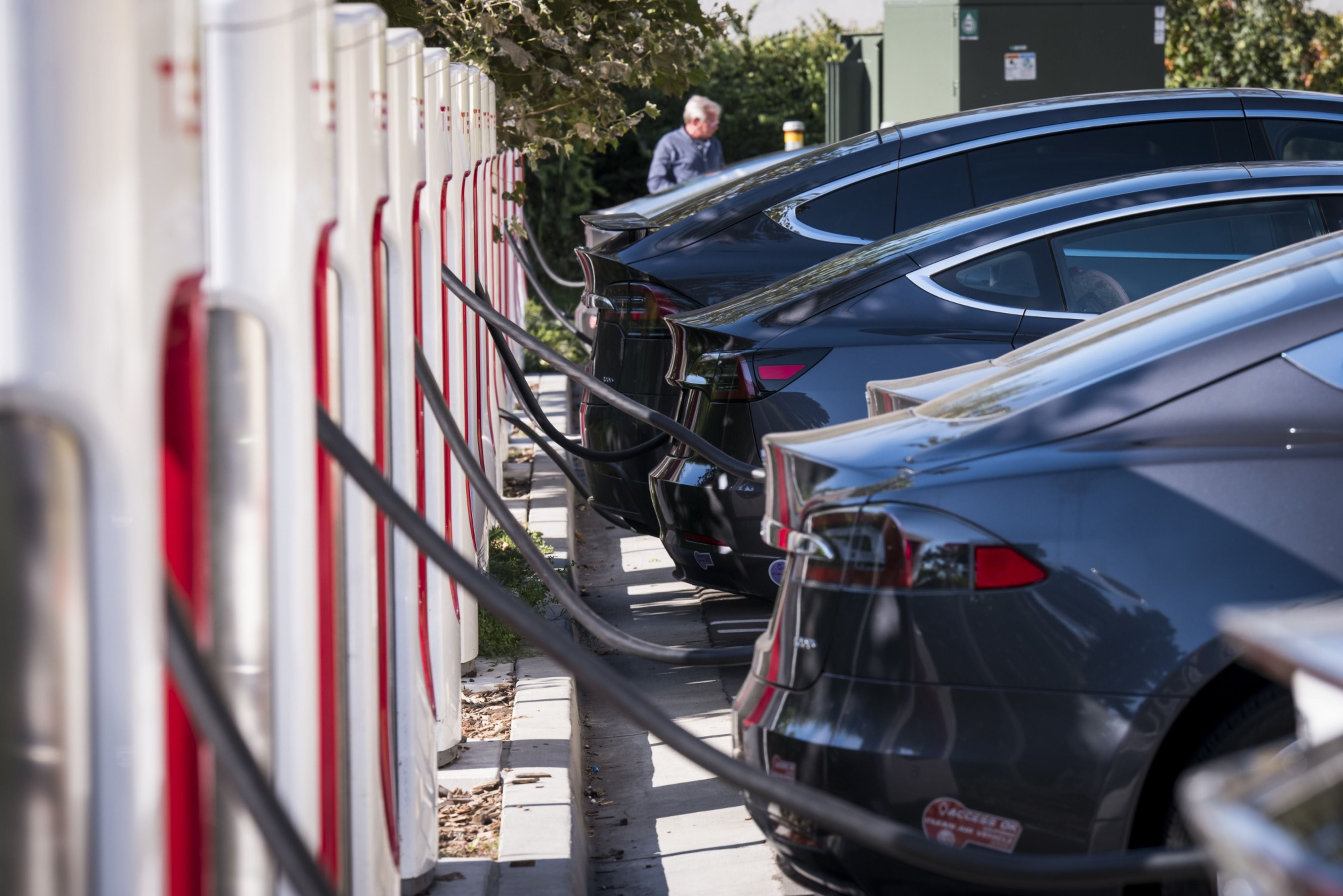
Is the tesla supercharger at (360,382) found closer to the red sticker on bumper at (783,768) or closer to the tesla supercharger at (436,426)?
the red sticker on bumper at (783,768)

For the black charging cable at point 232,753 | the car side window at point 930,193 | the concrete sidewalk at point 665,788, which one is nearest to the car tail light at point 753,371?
the concrete sidewalk at point 665,788

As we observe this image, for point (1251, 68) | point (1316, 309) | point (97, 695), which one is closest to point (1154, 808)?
point (1316, 309)

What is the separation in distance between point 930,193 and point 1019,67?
7903mm

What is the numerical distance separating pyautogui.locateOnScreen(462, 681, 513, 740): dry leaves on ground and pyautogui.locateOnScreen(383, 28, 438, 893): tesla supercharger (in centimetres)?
105

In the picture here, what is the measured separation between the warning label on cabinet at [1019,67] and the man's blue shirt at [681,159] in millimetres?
2818

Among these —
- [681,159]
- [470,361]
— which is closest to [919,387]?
A: [470,361]

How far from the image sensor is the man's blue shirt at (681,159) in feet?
47.0

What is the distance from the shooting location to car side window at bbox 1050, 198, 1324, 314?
202 inches

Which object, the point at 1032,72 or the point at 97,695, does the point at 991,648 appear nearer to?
the point at 97,695

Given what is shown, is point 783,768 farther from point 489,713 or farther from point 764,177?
point 764,177

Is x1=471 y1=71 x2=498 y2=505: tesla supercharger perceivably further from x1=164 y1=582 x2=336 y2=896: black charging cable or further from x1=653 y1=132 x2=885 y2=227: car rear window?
x1=164 y1=582 x2=336 y2=896: black charging cable

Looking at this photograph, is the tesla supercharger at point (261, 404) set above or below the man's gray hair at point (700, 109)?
below

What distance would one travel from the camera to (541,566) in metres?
3.67

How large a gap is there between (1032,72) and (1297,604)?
1193 cm
